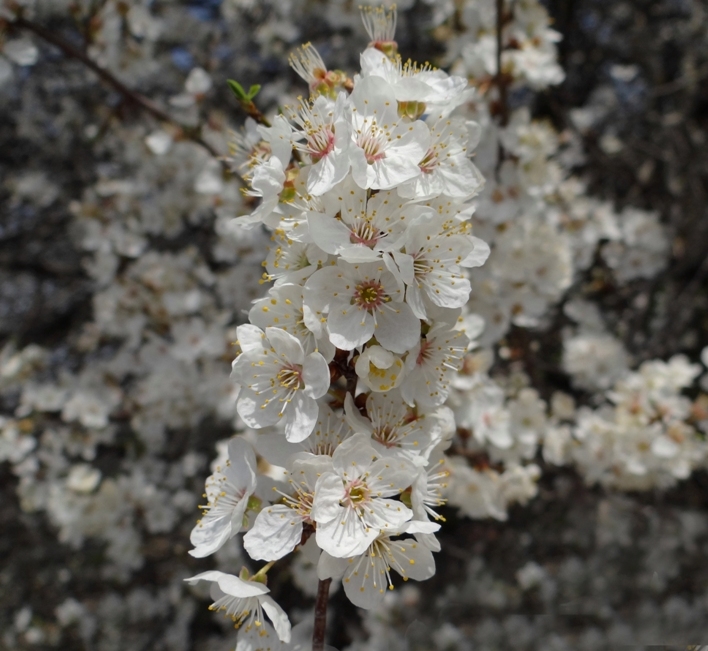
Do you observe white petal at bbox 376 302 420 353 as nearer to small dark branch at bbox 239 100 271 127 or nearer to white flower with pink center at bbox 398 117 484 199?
white flower with pink center at bbox 398 117 484 199

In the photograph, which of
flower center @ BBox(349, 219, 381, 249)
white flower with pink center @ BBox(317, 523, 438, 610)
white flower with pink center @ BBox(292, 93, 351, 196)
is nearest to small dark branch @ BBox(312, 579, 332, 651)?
white flower with pink center @ BBox(317, 523, 438, 610)

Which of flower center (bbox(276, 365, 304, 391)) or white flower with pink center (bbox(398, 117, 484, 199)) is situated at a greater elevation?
white flower with pink center (bbox(398, 117, 484, 199))

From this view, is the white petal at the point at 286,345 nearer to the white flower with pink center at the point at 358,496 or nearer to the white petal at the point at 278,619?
the white flower with pink center at the point at 358,496

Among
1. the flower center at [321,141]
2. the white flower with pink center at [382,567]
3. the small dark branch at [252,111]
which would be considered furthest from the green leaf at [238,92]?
the white flower with pink center at [382,567]

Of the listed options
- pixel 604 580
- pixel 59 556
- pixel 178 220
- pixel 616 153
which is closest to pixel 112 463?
pixel 59 556

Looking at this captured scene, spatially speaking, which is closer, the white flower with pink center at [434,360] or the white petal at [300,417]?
the white petal at [300,417]

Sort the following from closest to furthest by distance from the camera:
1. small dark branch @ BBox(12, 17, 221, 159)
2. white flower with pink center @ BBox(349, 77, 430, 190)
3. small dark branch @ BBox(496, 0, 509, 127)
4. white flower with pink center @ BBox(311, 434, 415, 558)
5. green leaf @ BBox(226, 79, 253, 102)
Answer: white flower with pink center @ BBox(311, 434, 415, 558) < white flower with pink center @ BBox(349, 77, 430, 190) < green leaf @ BBox(226, 79, 253, 102) < small dark branch @ BBox(496, 0, 509, 127) < small dark branch @ BBox(12, 17, 221, 159)

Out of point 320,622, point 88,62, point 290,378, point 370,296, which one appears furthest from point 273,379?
point 88,62
